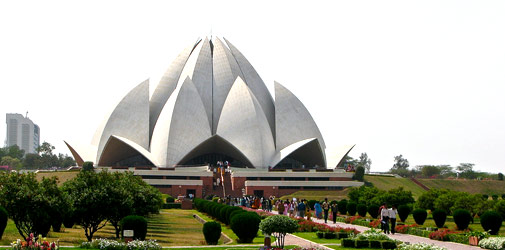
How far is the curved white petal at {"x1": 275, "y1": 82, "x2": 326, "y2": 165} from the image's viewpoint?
Result: 5359 cm

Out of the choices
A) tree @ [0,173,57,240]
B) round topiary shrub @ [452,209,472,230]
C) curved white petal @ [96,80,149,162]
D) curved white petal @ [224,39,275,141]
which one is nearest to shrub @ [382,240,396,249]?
round topiary shrub @ [452,209,472,230]

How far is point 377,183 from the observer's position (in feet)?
159

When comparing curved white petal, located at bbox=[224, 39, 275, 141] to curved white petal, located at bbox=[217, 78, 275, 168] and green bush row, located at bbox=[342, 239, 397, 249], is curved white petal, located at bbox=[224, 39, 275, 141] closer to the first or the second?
curved white petal, located at bbox=[217, 78, 275, 168]

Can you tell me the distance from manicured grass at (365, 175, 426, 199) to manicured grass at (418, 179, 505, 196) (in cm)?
150

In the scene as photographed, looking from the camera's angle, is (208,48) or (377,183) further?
(208,48)

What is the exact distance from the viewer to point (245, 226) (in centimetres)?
1595

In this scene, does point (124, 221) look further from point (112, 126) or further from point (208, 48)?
point (208, 48)

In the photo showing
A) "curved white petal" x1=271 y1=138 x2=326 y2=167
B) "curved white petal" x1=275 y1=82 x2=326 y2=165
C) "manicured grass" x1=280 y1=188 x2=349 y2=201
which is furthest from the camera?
"curved white petal" x1=275 y1=82 x2=326 y2=165

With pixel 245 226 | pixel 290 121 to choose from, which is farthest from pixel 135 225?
pixel 290 121

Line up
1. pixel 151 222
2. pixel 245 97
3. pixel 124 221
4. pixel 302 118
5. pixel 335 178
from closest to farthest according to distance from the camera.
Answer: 1. pixel 124 221
2. pixel 151 222
3. pixel 335 178
4. pixel 245 97
5. pixel 302 118

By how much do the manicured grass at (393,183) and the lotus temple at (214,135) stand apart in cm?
208

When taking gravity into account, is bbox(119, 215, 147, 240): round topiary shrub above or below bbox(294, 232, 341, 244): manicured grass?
above

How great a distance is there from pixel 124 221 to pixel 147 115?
37.6 meters

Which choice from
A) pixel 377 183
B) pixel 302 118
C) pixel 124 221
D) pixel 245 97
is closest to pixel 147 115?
pixel 245 97
